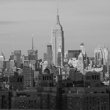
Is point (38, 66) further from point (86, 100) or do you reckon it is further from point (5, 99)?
point (86, 100)

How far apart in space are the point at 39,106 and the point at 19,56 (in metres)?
5.00

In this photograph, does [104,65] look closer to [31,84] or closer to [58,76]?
[58,76]

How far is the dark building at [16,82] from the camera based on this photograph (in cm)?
999

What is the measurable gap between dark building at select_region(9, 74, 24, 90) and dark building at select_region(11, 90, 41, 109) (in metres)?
0.66

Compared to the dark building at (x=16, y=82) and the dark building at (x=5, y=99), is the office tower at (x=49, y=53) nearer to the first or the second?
the dark building at (x=16, y=82)

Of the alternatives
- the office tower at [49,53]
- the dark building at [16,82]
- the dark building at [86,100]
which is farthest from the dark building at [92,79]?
the office tower at [49,53]

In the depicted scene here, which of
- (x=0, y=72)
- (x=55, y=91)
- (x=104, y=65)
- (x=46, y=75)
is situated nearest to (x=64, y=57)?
(x=104, y=65)

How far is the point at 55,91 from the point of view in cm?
918

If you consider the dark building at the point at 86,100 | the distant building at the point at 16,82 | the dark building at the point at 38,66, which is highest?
the dark building at the point at 38,66

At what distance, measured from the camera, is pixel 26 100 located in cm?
858

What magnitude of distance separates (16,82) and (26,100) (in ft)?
6.33

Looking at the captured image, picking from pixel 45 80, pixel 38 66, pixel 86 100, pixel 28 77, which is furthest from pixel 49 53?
pixel 86 100

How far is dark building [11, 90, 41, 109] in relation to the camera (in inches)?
326

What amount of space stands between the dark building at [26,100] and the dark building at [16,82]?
658mm
